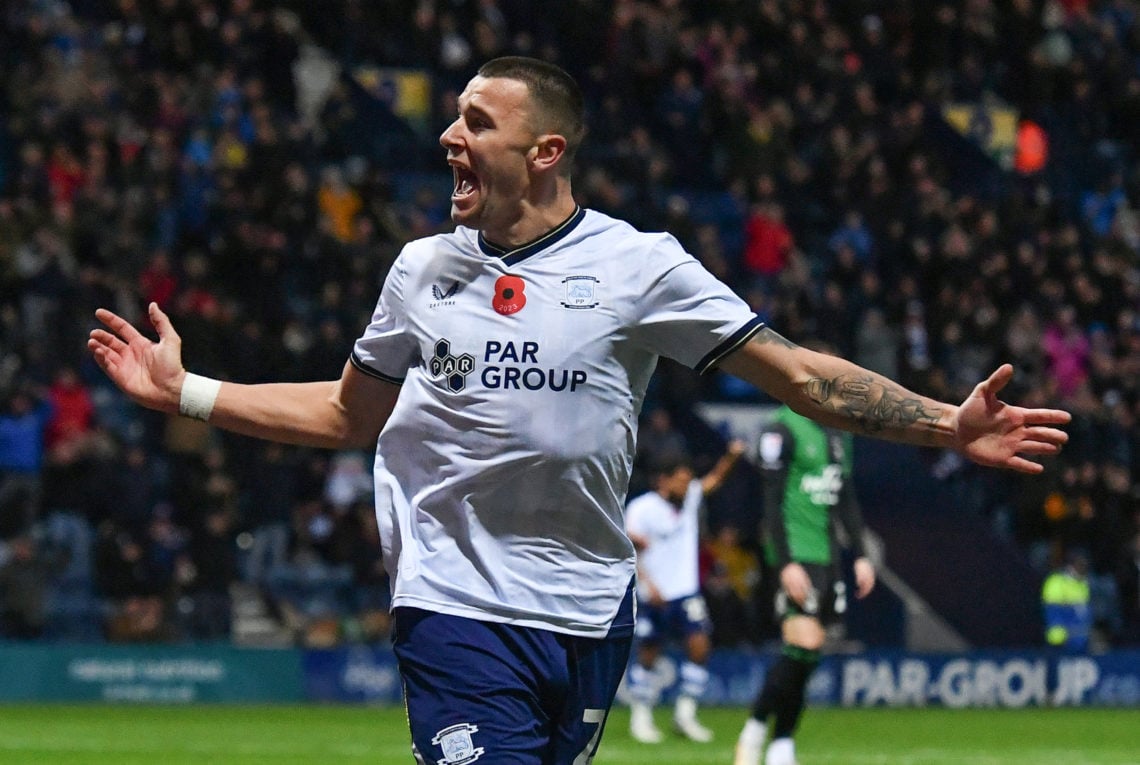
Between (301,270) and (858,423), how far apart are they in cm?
1653

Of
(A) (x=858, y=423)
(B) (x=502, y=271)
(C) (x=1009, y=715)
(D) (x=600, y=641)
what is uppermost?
(B) (x=502, y=271)

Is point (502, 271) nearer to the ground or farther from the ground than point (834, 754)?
farther from the ground

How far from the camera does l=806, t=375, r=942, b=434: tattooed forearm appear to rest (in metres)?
5.37

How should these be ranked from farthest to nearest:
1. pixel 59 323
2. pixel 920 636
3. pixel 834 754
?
pixel 920 636 < pixel 59 323 < pixel 834 754

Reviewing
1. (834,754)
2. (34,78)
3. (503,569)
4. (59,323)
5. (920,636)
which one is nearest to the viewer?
(503,569)

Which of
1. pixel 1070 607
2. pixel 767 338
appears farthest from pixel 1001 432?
pixel 1070 607

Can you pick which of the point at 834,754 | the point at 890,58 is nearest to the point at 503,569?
the point at 834,754

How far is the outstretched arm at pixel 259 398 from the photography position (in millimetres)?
5734

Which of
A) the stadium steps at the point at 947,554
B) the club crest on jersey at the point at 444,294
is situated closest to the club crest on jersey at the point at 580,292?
the club crest on jersey at the point at 444,294

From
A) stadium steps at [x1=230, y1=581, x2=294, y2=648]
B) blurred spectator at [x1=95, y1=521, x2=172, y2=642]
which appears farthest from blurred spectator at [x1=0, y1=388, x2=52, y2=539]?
stadium steps at [x1=230, y1=581, x2=294, y2=648]

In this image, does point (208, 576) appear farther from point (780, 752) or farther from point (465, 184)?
point (465, 184)

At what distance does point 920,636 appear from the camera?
23.0 meters

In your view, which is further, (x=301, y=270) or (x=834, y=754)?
(x=301, y=270)

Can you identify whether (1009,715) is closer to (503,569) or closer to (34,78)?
(34,78)
